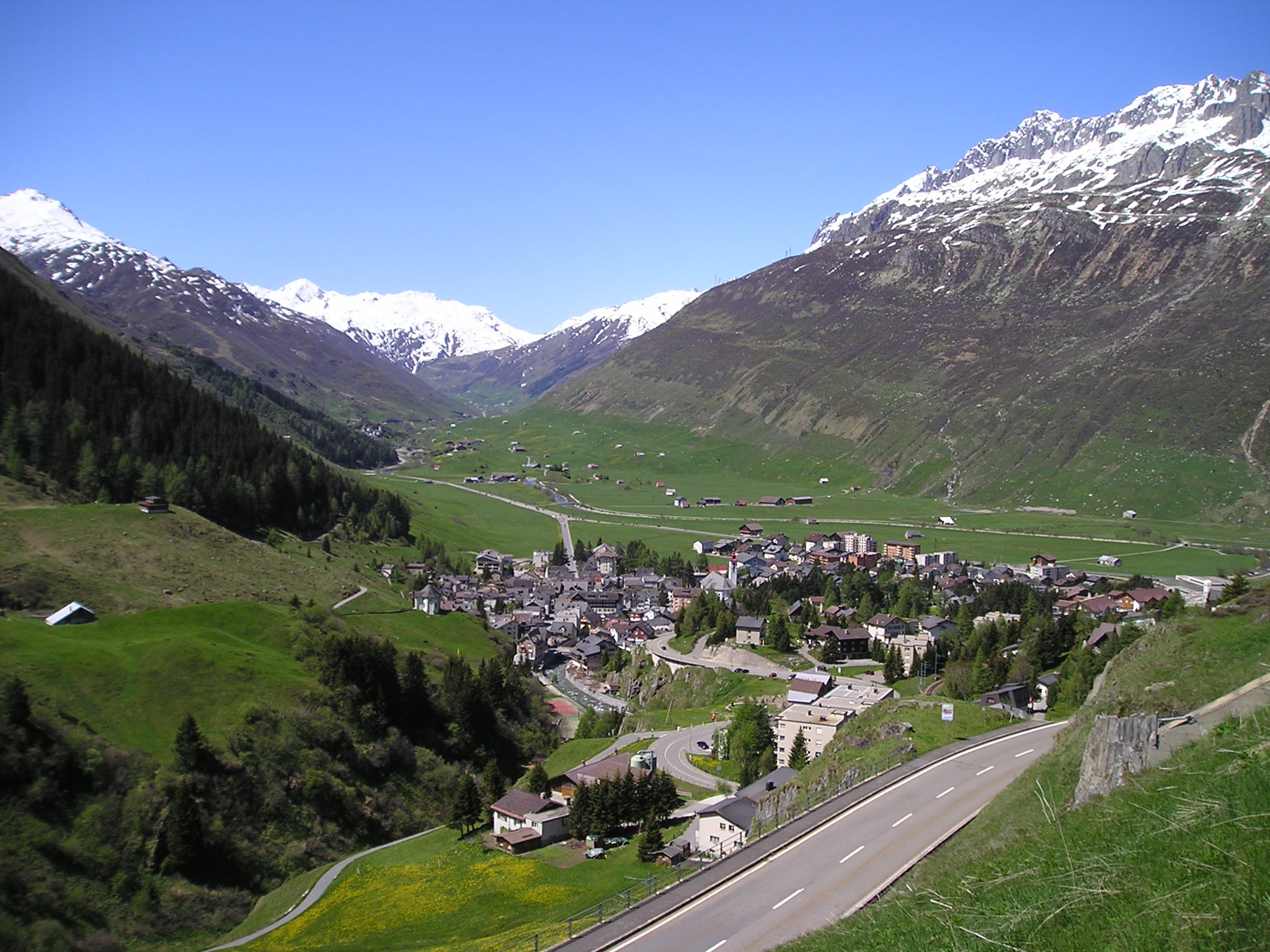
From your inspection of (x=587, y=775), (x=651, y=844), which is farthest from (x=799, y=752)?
(x=651, y=844)

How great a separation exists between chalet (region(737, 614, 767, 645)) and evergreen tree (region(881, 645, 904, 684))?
51.9 feet

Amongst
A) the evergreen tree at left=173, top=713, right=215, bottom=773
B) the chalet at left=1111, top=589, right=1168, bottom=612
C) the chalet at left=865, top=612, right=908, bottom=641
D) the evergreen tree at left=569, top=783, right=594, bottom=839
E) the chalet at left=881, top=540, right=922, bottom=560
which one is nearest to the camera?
the evergreen tree at left=569, top=783, right=594, bottom=839

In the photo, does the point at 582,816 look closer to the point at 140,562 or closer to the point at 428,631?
the point at 428,631

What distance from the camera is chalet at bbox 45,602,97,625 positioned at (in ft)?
184

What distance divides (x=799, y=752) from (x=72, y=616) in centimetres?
4826

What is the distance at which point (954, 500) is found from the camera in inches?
7239

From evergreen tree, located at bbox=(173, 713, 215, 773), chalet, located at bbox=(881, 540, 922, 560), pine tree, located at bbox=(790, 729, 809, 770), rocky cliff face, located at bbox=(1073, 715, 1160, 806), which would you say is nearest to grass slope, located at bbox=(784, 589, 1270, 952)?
rocky cliff face, located at bbox=(1073, 715, 1160, 806)

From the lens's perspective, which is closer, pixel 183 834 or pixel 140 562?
pixel 183 834

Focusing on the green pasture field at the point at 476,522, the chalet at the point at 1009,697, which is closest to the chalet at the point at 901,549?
the green pasture field at the point at 476,522

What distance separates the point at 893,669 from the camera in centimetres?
6875

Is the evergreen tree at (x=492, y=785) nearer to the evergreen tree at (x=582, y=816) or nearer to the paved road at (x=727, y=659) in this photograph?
the evergreen tree at (x=582, y=816)

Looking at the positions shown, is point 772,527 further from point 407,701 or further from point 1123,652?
point 1123,652

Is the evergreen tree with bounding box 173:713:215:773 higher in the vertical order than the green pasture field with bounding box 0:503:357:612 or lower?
lower

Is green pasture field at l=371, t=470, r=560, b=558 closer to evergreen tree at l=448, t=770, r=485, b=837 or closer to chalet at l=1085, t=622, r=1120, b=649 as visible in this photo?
evergreen tree at l=448, t=770, r=485, b=837
